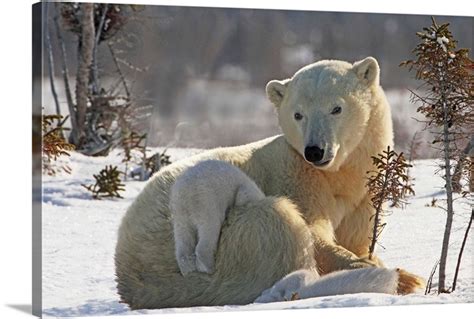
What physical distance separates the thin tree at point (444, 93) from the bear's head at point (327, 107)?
641 mm

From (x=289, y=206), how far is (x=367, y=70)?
3.55ft

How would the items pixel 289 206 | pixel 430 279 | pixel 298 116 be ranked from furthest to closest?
pixel 430 279
pixel 298 116
pixel 289 206

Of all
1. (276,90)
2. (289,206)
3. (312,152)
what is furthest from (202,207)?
(276,90)

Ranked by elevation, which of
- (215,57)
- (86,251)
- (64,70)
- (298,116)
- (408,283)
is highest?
(215,57)

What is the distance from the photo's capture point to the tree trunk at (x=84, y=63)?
238 inches

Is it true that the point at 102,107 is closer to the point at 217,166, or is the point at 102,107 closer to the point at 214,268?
the point at 217,166

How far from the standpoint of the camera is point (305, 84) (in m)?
6.10

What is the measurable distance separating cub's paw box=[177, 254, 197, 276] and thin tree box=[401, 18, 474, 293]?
1948 mm

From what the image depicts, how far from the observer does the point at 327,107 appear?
19.7 ft

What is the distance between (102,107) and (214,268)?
1.29 m

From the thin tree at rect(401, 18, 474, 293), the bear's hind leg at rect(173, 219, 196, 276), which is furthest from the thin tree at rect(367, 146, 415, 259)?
the bear's hind leg at rect(173, 219, 196, 276)

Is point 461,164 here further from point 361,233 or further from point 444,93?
point 361,233

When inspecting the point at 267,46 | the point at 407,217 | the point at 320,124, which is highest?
the point at 267,46

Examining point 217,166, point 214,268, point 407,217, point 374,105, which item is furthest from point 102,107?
point 407,217
